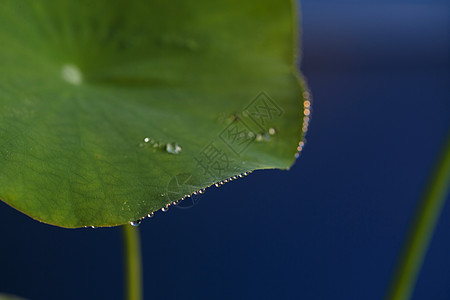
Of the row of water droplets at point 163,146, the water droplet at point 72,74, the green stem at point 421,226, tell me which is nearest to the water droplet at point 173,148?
the row of water droplets at point 163,146

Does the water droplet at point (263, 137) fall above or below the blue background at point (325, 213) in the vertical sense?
below

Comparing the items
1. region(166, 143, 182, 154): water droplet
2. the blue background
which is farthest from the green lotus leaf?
the blue background

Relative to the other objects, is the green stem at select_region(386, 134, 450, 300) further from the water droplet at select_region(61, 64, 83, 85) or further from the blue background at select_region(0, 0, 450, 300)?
the blue background at select_region(0, 0, 450, 300)

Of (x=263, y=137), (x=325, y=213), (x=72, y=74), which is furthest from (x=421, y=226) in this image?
(x=325, y=213)

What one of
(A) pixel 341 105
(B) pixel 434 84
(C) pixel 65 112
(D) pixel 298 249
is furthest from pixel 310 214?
(C) pixel 65 112

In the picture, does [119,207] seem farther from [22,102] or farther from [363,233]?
[363,233]

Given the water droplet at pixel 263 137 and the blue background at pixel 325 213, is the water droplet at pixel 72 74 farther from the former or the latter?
the blue background at pixel 325 213
